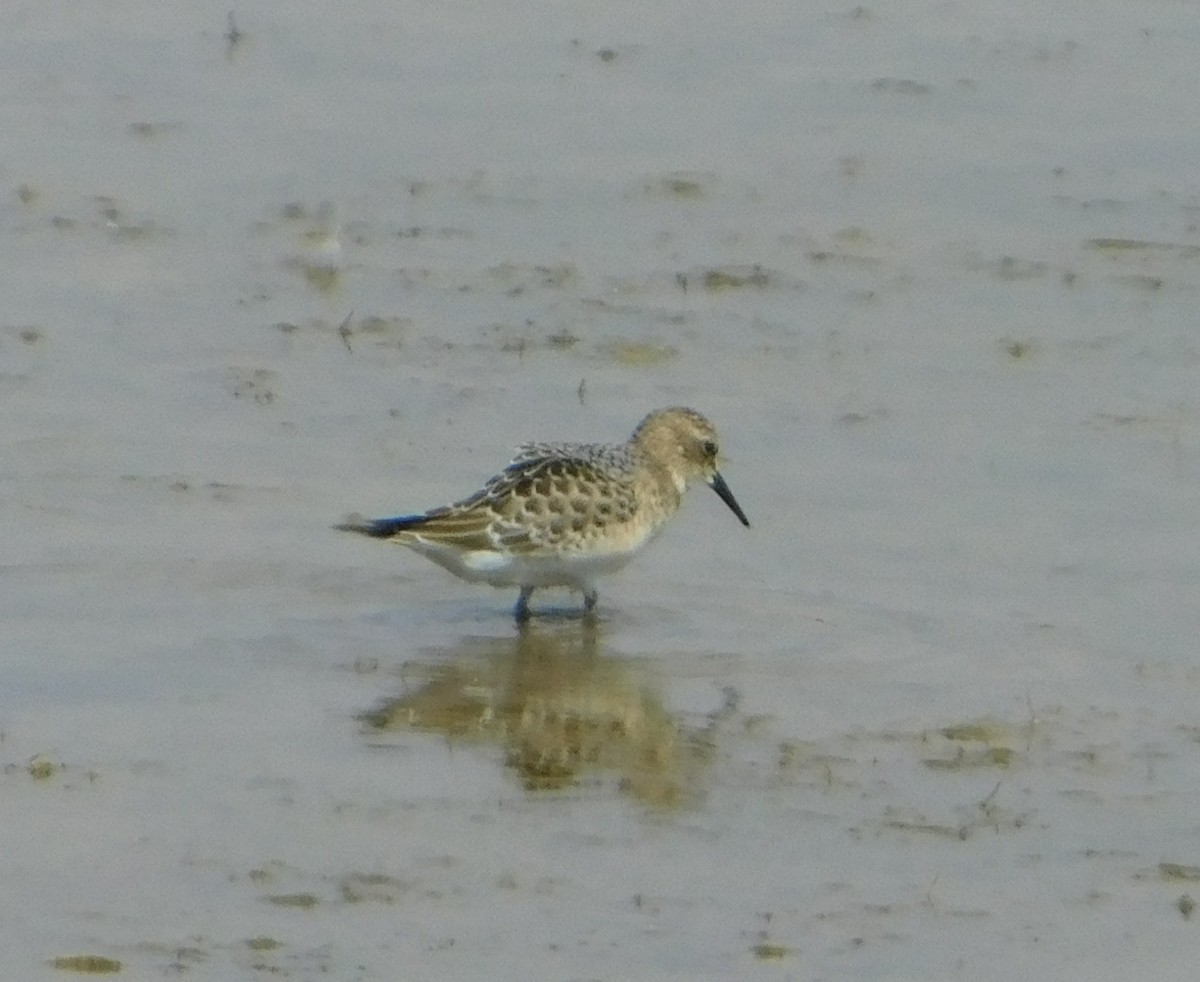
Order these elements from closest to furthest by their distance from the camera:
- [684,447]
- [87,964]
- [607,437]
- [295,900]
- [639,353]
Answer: [87,964], [295,900], [684,447], [607,437], [639,353]

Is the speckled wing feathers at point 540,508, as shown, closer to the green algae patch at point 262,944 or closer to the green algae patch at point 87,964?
the green algae patch at point 262,944

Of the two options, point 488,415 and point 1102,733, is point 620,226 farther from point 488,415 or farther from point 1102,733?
point 1102,733

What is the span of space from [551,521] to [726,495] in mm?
904

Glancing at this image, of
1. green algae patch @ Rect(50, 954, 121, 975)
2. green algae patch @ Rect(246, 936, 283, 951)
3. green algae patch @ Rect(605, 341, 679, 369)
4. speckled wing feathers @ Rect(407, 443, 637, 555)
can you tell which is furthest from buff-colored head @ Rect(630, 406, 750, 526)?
green algae patch @ Rect(50, 954, 121, 975)

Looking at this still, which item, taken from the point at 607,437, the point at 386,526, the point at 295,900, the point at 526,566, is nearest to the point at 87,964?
the point at 295,900

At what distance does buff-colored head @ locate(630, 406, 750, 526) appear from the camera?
12266mm

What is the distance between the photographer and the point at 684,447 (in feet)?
40.4

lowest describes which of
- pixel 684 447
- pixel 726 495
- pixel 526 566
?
pixel 526 566

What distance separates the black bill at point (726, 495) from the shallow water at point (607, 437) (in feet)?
0.56

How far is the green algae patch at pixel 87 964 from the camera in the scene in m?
7.82

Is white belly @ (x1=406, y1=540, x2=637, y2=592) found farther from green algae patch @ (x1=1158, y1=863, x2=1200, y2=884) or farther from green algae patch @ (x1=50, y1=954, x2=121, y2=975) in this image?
green algae patch @ (x1=50, y1=954, x2=121, y2=975)

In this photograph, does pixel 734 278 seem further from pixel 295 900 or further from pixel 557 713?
pixel 295 900

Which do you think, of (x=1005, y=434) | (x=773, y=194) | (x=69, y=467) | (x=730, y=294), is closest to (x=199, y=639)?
(x=69, y=467)

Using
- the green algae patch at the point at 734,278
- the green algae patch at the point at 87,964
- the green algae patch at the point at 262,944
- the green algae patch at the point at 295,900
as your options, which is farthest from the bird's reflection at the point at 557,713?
the green algae patch at the point at 734,278
